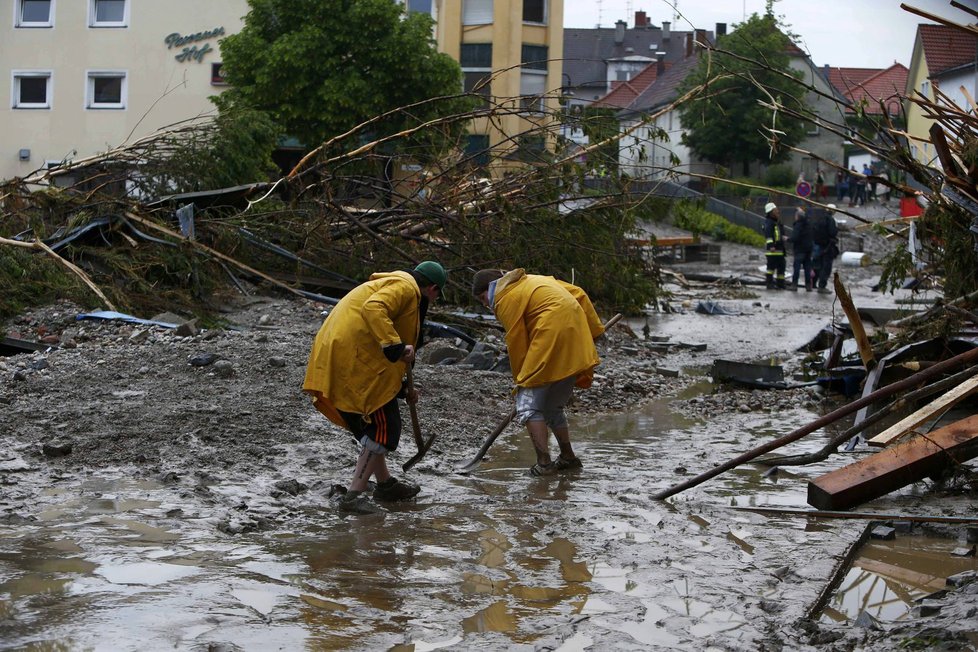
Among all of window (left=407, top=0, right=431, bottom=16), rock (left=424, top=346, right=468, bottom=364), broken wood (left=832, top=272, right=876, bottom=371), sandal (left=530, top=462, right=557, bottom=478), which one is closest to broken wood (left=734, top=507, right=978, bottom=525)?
sandal (left=530, top=462, right=557, bottom=478)

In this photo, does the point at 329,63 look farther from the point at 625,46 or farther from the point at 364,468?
the point at 625,46

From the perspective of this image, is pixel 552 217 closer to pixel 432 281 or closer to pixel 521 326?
pixel 521 326

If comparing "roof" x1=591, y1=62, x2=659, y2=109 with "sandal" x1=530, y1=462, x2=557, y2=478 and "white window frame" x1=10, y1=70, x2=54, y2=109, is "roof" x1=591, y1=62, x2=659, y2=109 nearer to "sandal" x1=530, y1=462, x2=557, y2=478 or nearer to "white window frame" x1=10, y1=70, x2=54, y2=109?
"white window frame" x1=10, y1=70, x2=54, y2=109

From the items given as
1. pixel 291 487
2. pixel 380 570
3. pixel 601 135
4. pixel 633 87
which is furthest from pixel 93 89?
pixel 633 87

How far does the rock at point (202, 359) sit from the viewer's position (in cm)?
948

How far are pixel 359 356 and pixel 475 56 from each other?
3809 centimetres

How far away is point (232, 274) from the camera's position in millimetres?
13008

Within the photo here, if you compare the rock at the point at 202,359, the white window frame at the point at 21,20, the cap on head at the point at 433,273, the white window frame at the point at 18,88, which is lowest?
the rock at the point at 202,359

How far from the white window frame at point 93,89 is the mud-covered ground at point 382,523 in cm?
2850

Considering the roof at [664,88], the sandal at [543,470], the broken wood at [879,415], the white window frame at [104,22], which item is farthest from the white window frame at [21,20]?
the broken wood at [879,415]

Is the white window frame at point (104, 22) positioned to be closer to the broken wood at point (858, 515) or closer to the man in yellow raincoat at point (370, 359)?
the man in yellow raincoat at point (370, 359)

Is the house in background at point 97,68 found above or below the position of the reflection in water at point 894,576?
above

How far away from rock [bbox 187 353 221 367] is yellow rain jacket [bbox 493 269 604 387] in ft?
10.1

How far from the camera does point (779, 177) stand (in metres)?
47.4
